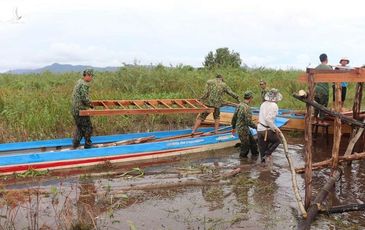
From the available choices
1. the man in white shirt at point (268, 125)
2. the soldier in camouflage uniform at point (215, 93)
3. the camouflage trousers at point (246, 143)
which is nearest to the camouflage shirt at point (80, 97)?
the soldier in camouflage uniform at point (215, 93)

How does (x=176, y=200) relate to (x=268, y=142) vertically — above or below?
below

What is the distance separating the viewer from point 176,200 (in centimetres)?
677

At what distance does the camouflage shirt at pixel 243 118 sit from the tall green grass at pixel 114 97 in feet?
11.4

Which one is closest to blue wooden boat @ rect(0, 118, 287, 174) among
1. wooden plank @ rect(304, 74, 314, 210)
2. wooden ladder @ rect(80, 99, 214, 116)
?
wooden ladder @ rect(80, 99, 214, 116)

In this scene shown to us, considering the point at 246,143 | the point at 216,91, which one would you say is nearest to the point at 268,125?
the point at 246,143

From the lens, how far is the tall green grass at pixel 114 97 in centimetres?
1053

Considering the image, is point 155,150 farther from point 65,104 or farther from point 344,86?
point 344,86

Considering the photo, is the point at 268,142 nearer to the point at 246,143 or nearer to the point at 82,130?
the point at 246,143

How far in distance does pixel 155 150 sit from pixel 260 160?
2346 mm

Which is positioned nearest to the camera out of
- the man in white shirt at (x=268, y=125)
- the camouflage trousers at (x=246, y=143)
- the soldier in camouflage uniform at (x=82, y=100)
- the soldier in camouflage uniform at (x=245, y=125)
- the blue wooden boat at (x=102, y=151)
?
the blue wooden boat at (x=102, y=151)

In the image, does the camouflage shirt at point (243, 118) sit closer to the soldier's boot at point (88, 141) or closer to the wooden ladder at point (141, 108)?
the wooden ladder at point (141, 108)

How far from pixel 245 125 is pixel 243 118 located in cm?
18

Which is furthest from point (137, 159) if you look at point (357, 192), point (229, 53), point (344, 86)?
point (229, 53)

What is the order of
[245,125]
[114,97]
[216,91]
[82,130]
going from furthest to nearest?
[114,97] → [216,91] → [245,125] → [82,130]
